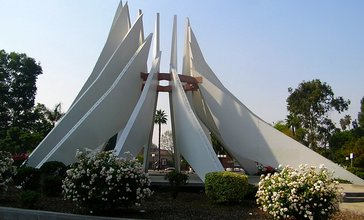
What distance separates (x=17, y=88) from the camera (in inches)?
1913

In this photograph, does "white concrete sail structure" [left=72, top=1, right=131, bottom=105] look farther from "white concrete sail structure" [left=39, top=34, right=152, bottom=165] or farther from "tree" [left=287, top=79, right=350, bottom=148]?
"tree" [left=287, top=79, right=350, bottom=148]

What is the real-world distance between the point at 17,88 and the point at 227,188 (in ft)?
141

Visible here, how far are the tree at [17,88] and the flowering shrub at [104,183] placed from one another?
4227 centimetres

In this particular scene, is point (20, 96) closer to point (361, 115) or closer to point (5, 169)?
point (5, 169)

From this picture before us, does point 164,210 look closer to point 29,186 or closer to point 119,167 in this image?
point 119,167

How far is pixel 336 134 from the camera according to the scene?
190 feet

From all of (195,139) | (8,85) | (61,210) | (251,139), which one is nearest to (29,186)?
(61,210)

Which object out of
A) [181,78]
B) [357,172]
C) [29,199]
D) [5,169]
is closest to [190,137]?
[181,78]

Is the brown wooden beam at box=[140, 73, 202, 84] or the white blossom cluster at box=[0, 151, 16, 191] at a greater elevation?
the brown wooden beam at box=[140, 73, 202, 84]

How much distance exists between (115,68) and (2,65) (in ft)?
104

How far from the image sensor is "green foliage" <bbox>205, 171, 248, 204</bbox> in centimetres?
1083

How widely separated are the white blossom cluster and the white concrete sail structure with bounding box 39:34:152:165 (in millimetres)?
3158

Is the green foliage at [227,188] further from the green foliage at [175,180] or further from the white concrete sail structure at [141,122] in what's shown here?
the white concrete sail structure at [141,122]

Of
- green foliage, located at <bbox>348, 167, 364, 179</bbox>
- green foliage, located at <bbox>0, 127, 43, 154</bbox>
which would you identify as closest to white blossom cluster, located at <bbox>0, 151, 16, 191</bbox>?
green foliage, located at <bbox>348, 167, 364, 179</bbox>
